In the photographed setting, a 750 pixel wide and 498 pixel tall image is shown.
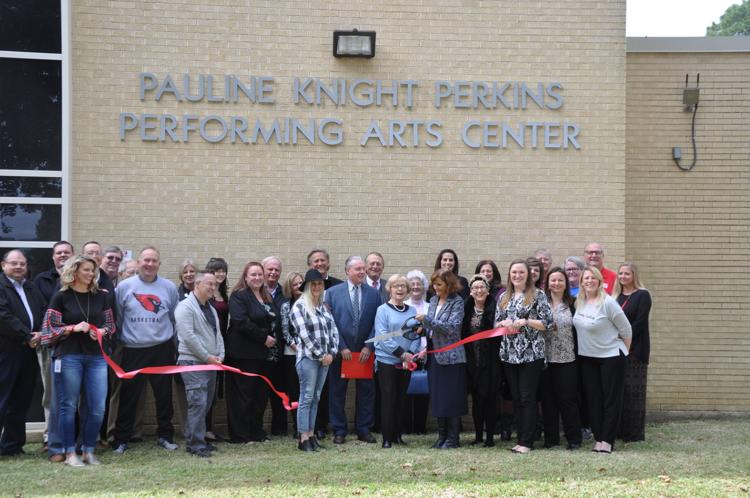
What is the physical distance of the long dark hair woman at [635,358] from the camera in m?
9.18

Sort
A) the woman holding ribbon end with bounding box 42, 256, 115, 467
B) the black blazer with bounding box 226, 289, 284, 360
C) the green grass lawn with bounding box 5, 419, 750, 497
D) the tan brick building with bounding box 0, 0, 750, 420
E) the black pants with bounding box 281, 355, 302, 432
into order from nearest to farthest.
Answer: the green grass lawn with bounding box 5, 419, 750, 497, the woman holding ribbon end with bounding box 42, 256, 115, 467, the black blazer with bounding box 226, 289, 284, 360, the black pants with bounding box 281, 355, 302, 432, the tan brick building with bounding box 0, 0, 750, 420

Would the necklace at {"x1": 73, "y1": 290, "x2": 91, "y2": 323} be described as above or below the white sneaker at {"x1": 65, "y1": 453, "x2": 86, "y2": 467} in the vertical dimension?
above

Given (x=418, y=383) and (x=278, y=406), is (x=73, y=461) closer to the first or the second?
(x=278, y=406)

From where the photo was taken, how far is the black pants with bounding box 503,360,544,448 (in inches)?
338

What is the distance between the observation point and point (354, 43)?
10242 millimetres

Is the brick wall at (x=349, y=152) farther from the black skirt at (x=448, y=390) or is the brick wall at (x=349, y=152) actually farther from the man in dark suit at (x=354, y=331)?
the black skirt at (x=448, y=390)

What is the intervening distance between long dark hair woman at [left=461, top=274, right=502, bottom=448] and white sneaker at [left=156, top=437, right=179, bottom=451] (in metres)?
3.07

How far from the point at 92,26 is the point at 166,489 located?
559cm

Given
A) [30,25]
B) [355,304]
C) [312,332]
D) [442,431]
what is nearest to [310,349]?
[312,332]

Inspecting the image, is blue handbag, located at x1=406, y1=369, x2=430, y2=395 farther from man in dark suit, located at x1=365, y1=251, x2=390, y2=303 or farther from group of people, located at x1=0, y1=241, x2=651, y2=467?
man in dark suit, located at x1=365, y1=251, x2=390, y2=303

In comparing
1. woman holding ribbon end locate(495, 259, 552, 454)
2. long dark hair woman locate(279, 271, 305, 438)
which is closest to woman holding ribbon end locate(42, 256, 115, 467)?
long dark hair woman locate(279, 271, 305, 438)

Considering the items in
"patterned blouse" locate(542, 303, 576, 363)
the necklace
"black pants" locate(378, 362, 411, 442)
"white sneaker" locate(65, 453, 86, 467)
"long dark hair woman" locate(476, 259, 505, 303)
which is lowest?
"white sneaker" locate(65, 453, 86, 467)

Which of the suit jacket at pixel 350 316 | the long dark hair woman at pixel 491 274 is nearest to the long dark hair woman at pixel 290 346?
the suit jacket at pixel 350 316

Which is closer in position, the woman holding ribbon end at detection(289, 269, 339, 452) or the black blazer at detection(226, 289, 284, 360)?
the woman holding ribbon end at detection(289, 269, 339, 452)
